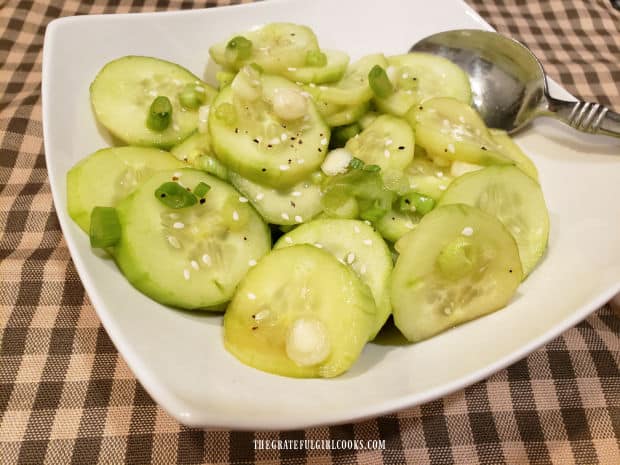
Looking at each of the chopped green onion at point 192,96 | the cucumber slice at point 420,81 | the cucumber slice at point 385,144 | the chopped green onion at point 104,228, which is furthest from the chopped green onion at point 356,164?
the chopped green onion at point 104,228

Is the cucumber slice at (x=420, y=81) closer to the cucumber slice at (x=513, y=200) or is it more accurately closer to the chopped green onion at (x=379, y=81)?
the chopped green onion at (x=379, y=81)

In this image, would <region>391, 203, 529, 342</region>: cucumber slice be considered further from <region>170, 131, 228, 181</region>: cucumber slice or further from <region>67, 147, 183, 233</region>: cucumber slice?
<region>67, 147, 183, 233</region>: cucumber slice

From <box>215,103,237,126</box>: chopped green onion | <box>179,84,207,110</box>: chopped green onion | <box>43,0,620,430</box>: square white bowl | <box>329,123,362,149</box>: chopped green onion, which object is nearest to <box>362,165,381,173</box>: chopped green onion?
<box>329,123,362,149</box>: chopped green onion

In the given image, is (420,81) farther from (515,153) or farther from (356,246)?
(356,246)

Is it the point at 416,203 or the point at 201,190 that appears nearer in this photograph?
the point at 201,190

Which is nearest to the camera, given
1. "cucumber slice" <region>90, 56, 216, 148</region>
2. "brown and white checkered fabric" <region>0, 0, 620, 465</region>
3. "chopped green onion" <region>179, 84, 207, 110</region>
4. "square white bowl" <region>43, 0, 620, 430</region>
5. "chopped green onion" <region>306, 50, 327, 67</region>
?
"square white bowl" <region>43, 0, 620, 430</region>

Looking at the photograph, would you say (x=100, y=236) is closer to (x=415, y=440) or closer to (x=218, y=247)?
(x=218, y=247)

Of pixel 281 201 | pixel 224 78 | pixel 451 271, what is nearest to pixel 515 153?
pixel 451 271
